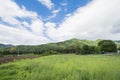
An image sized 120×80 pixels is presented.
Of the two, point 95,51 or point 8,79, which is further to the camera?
point 95,51

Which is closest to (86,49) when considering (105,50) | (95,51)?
(95,51)

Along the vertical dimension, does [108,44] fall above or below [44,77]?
above

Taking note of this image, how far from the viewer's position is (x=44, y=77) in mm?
8438

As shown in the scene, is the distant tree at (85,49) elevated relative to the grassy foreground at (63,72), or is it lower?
elevated

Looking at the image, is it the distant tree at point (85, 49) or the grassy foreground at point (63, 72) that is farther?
the distant tree at point (85, 49)

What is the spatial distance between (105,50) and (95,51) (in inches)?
225

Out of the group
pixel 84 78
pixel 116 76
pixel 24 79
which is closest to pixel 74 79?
pixel 84 78

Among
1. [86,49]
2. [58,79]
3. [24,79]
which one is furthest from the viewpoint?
[86,49]

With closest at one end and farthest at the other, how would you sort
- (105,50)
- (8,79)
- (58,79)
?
(58,79) < (8,79) < (105,50)

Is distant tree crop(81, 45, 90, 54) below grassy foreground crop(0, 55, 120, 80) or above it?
above

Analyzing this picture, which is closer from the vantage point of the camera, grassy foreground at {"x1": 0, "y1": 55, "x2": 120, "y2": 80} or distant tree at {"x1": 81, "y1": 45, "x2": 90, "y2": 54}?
grassy foreground at {"x1": 0, "y1": 55, "x2": 120, "y2": 80}

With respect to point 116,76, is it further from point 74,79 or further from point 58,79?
point 58,79

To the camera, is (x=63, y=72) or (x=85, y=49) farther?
(x=85, y=49)

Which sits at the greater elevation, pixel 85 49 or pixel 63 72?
pixel 85 49
